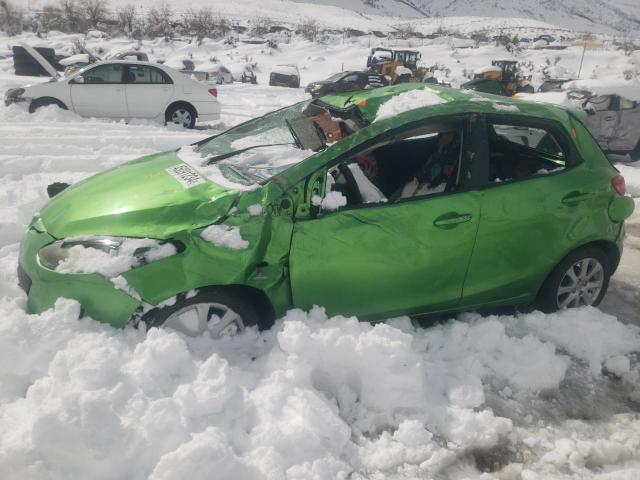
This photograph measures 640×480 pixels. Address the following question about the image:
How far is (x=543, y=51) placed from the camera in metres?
41.4

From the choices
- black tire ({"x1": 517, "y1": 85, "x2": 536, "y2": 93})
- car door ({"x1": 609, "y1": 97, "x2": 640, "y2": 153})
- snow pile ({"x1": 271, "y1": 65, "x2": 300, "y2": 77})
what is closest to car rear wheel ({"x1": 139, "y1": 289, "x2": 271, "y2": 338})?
car door ({"x1": 609, "y1": 97, "x2": 640, "y2": 153})

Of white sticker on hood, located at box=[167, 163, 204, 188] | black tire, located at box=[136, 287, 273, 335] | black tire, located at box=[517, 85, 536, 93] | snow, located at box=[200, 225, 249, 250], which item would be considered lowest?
black tire, located at box=[517, 85, 536, 93]

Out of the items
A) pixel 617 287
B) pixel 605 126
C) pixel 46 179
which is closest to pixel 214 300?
pixel 617 287

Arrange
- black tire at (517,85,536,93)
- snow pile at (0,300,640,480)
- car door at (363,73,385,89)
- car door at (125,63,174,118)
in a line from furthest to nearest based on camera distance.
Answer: black tire at (517,85,536,93) < car door at (363,73,385,89) < car door at (125,63,174,118) < snow pile at (0,300,640,480)

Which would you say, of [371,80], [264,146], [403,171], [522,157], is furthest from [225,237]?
[371,80]

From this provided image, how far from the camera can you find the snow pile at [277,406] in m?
2.24

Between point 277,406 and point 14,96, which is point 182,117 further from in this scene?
point 277,406

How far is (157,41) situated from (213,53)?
488 centimetres

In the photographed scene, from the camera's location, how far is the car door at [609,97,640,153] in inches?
389

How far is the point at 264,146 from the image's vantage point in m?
3.74

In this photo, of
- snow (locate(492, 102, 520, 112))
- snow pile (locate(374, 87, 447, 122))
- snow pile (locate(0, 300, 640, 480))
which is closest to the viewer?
snow pile (locate(0, 300, 640, 480))

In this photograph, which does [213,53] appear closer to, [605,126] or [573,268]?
[605,126]

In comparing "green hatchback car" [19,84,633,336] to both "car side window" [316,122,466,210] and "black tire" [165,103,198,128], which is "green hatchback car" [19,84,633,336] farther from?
"black tire" [165,103,198,128]

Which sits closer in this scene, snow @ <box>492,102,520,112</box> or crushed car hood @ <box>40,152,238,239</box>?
crushed car hood @ <box>40,152,238,239</box>
